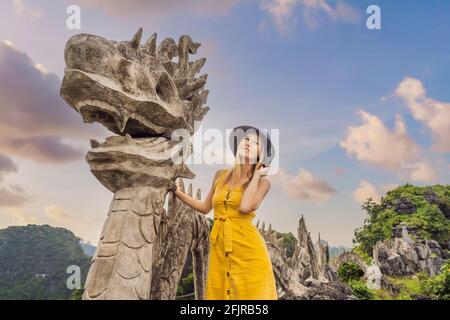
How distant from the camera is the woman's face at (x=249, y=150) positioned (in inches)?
117

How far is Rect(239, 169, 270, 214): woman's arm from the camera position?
273 centimetres

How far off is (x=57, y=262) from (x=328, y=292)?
2257 cm

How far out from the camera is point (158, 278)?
3307 millimetres

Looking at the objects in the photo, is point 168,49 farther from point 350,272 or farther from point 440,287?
point 350,272

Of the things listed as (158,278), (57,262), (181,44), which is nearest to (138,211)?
(158,278)

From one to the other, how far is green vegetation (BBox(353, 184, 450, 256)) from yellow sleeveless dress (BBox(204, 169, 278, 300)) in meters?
34.5

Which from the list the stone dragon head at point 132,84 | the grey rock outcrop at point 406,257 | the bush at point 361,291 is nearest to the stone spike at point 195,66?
the stone dragon head at point 132,84

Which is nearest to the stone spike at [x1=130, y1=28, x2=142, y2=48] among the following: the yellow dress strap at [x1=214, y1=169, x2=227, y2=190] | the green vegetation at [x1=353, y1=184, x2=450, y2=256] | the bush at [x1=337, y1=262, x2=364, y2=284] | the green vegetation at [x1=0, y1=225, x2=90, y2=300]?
the yellow dress strap at [x1=214, y1=169, x2=227, y2=190]

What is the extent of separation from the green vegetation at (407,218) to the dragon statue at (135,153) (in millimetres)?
34459

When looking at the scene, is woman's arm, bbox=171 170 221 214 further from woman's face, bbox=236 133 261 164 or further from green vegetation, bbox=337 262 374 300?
green vegetation, bbox=337 262 374 300

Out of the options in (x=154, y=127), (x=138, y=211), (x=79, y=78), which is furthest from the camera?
(x=154, y=127)
